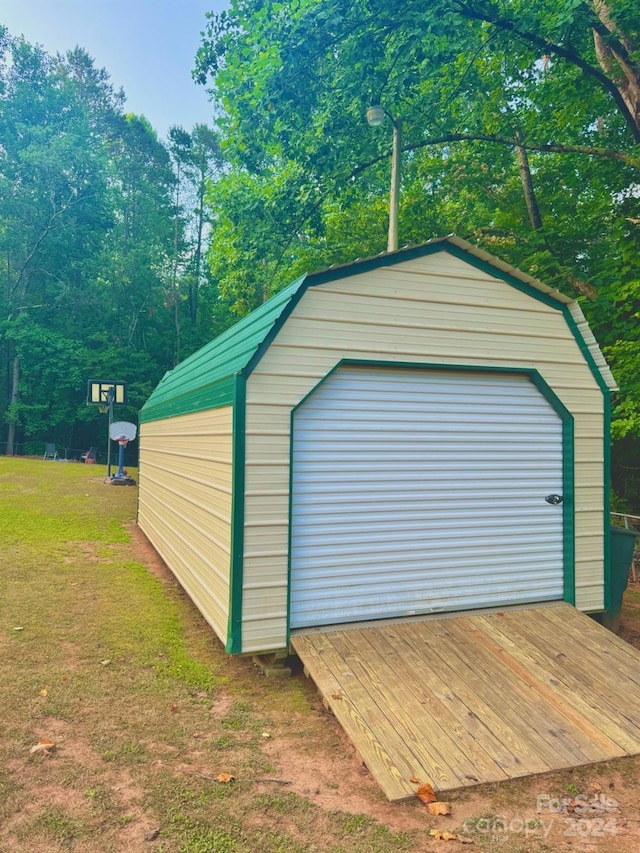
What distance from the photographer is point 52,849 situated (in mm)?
2135

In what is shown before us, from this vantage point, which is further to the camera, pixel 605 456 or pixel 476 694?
pixel 605 456

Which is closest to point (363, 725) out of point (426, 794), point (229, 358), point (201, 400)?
point (426, 794)

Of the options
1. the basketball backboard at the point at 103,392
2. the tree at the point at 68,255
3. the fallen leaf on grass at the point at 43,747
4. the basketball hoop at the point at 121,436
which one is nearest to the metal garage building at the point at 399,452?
the fallen leaf on grass at the point at 43,747

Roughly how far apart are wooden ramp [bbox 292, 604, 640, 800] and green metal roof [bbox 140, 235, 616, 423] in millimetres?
2196

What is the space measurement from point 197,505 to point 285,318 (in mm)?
2259

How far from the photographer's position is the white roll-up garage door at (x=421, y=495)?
416cm

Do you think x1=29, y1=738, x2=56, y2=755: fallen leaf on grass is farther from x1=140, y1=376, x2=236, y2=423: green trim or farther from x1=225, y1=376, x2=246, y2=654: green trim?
x1=140, y1=376, x2=236, y2=423: green trim

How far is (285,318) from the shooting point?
156 inches

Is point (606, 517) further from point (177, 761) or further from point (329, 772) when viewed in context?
point (177, 761)

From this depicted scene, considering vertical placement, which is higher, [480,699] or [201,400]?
[201,400]

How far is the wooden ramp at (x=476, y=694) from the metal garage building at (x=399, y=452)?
387 mm

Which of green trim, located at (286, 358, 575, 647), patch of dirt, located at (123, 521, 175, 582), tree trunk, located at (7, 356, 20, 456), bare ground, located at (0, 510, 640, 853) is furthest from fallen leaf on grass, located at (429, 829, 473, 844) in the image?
tree trunk, located at (7, 356, 20, 456)

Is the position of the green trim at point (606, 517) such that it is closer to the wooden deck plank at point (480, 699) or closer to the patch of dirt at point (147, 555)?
the wooden deck plank at point (480, 699)

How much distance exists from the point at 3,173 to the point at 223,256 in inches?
759
